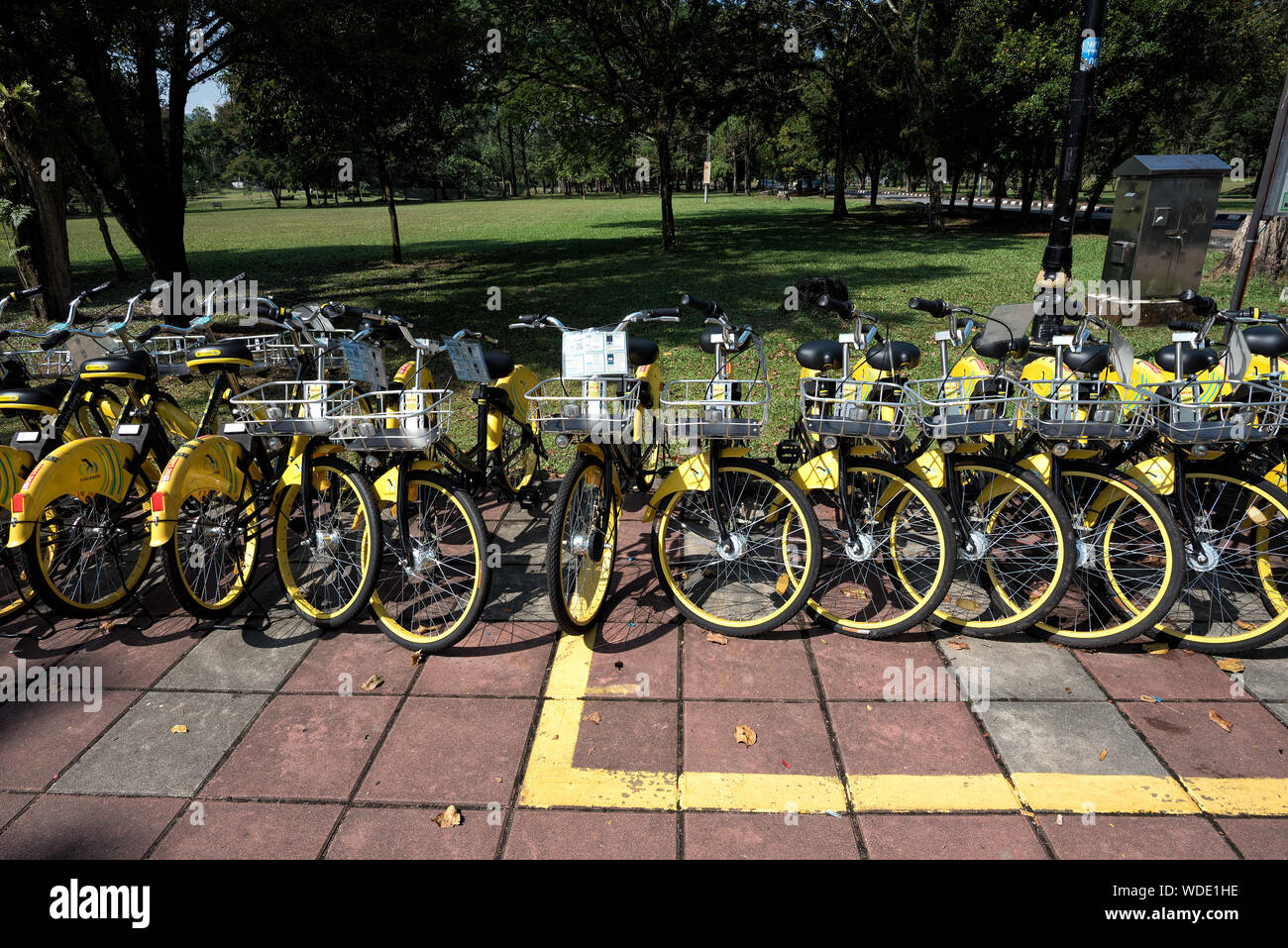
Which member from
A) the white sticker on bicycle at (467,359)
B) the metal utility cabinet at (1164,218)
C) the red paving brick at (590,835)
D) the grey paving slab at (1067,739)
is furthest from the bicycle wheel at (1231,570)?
the metal utility cabinet at (1164,218)

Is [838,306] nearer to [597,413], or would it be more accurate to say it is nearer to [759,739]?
[597,413]

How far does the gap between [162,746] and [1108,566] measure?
4.24m

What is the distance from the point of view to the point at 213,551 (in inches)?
154

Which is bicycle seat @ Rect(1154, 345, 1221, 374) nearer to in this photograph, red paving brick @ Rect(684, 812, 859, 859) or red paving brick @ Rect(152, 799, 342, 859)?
red paving brick @ Rect(684, 812, 859, 859)

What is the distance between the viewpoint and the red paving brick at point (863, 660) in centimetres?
330

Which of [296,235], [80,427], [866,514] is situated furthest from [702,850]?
[296,235]

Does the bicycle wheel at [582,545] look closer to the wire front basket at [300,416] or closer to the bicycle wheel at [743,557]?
the bicycle wheel at [743,557]

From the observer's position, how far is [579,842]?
254 cm

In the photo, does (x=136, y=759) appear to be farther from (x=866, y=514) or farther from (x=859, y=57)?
(x=859, y=57)

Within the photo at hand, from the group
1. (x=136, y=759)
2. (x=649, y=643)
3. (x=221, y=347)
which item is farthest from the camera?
(x=221, y=347)

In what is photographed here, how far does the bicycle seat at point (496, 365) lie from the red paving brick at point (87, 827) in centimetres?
255

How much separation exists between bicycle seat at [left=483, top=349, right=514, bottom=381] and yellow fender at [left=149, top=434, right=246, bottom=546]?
1.39 metres

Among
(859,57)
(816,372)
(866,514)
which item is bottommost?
(866,514)
